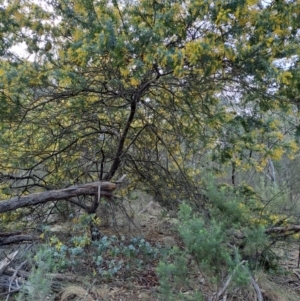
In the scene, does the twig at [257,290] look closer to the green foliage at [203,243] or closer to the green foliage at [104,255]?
the green foliage at [203,243]

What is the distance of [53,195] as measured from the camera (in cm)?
369

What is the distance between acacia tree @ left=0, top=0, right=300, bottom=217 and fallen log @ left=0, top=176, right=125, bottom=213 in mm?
959

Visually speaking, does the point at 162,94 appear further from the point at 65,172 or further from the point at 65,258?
the point at 65,258

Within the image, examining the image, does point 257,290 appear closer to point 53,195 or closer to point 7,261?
point 53,195

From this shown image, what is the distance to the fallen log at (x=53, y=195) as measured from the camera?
350cm

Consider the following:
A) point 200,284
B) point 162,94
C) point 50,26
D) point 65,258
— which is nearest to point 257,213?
point 200,284

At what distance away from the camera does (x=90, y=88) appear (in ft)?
14.2

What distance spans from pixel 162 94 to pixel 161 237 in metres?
2.27

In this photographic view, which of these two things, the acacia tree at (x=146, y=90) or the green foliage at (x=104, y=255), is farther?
the green foliage at (x=104, y=255)

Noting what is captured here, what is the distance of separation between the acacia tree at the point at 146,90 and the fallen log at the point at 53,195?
96 centimetres

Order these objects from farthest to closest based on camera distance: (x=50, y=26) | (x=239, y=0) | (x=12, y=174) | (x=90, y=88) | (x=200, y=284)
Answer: (x=12, y=174), (x=90, y=88), (x=50, y=26), (x=200, y=284), (x=239, y=0)

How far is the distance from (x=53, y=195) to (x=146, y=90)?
5.42ft

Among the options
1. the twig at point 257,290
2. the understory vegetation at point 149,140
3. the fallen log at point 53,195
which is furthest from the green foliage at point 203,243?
the fallen log at point 53,195

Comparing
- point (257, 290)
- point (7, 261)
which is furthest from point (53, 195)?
point (257, 290)
